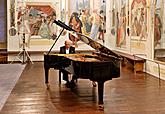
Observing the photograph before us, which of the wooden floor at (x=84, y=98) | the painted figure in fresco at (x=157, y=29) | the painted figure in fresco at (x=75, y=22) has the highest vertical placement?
the painted figure in fresco at (x=75, y=22)

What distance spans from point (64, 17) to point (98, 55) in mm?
6255

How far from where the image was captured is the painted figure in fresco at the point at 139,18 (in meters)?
9.27

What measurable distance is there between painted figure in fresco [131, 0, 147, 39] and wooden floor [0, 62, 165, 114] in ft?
6.48

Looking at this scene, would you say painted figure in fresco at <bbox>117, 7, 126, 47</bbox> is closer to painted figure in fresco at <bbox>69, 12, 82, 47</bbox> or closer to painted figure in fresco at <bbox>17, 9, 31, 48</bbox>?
painted figure in fresco at <bbox>69, 12, 82, 47</bbox>

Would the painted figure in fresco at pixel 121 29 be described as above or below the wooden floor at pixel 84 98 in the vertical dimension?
above

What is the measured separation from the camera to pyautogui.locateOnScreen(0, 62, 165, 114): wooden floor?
16.5 ft

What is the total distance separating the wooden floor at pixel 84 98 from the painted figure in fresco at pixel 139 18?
1.98 m

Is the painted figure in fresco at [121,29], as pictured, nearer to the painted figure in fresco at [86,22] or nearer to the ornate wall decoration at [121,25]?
the ornate wall decoration at [121,25]

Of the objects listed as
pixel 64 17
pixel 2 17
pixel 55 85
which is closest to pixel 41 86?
pixel 55 85

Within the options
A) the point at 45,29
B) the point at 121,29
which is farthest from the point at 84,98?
the point at 45,29

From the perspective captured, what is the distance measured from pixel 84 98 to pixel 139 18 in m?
4.67

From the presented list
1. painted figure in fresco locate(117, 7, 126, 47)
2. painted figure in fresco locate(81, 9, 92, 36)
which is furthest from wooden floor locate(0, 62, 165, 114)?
painted figure in fresco locate(81, 9, 92, 36)

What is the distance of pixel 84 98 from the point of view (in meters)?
5.90

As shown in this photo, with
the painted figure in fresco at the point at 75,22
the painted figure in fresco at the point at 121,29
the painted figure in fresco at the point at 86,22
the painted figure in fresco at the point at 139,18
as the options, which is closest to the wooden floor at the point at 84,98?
the painted figure in fresco at the point at 139,18
